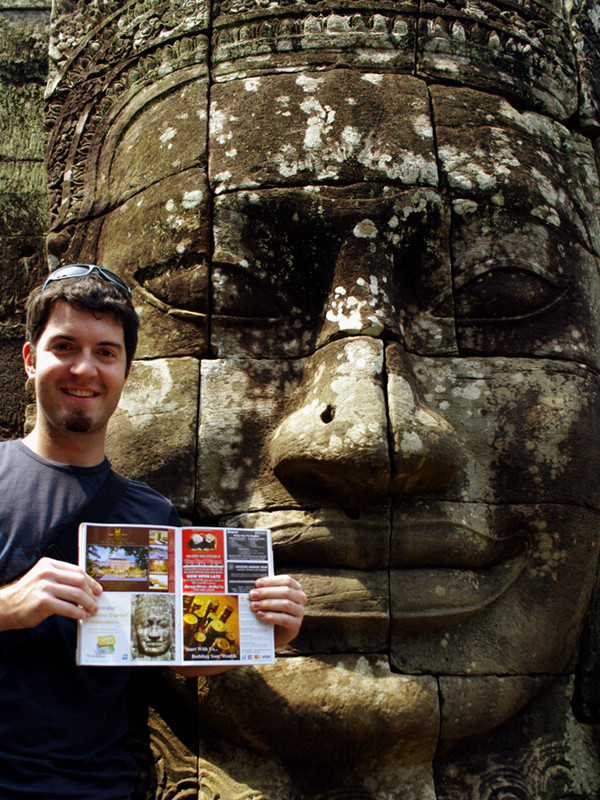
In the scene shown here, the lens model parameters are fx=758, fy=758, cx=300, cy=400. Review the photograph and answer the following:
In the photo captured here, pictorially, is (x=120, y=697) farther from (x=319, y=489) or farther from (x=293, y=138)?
(x=293, y=138)

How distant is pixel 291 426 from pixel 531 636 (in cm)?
111

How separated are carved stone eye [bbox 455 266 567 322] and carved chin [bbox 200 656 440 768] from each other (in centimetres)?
138

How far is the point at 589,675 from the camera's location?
279 centimetres

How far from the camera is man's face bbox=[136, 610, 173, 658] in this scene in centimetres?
194

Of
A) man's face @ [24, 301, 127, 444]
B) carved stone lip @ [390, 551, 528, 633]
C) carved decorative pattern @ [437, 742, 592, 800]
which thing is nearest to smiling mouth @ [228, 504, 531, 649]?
carved stone lip @ [390, 551, 528, 633]

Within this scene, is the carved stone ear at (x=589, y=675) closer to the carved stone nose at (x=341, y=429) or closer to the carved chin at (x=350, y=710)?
the carved chin at (x=350, y=710)

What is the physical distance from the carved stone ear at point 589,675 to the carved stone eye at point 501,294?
119cm

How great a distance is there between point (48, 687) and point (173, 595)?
399mm

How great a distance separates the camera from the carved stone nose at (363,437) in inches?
96.5

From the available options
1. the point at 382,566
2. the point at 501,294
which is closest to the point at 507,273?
the point at 501,294

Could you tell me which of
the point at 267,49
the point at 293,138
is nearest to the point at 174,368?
the point at 293,138

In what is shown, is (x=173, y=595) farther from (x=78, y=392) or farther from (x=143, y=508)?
(x=78, y=392)

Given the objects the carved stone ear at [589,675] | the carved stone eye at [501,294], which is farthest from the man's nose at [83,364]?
the carved stone ear at [589,675]

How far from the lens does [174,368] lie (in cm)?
291
